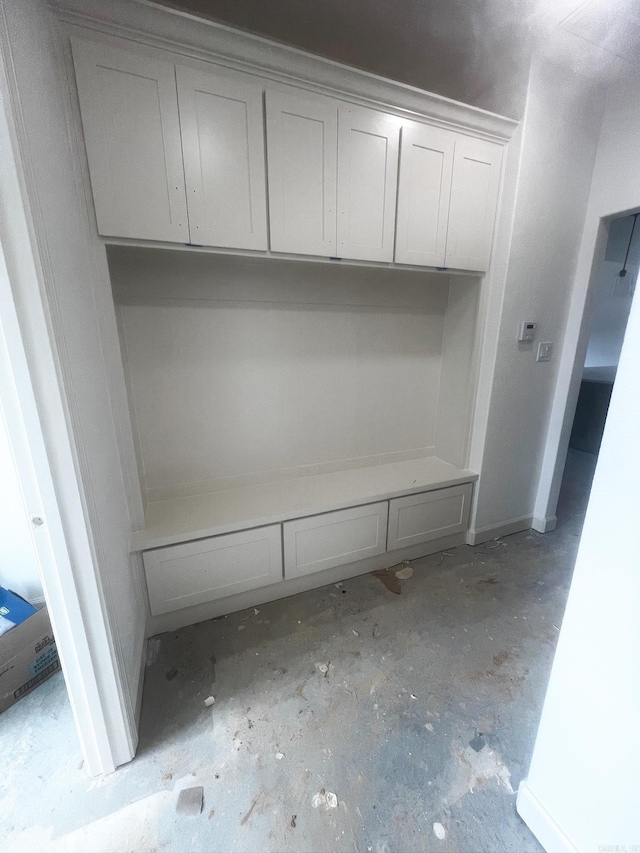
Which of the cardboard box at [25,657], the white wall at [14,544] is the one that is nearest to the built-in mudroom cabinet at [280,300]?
the cardboard box at [25,657]

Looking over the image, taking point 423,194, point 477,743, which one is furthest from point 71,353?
point 477,743

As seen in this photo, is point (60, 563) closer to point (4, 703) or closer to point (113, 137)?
point (4, 703)

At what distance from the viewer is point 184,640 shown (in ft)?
5.19

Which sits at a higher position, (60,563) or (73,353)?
(73,353)

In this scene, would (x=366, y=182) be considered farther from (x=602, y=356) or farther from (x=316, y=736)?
(x=602, y=356)

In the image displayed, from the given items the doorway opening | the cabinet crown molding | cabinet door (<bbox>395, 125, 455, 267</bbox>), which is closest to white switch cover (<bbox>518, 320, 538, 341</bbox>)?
cabinet door (<bbox>395, 125, 455, 267</bbox>)

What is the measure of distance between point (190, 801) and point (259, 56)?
2.60 metres

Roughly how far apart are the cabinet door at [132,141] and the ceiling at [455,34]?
47cm

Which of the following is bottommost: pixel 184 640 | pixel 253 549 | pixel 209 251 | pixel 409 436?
pixel 184 640

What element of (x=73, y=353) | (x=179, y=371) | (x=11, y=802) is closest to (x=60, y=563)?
(x=73, y=353)

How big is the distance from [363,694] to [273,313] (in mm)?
1838

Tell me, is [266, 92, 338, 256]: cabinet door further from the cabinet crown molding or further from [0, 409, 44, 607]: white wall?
[0, 409, 44, 607]: white wall

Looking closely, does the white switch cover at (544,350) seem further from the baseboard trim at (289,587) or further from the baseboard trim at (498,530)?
the baseboard trim at (289,587)

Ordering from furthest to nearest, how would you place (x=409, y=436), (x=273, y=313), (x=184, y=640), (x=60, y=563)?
(x=409, y=436) < (x=273, y=313) < (x=184, y=640) < (x=60, y=563)
